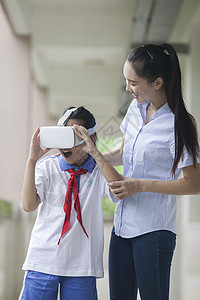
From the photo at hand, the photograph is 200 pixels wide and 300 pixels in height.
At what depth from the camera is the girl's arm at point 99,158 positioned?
1177 mm

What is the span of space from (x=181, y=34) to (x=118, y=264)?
1.24 metres

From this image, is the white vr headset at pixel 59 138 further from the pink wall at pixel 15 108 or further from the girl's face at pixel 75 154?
the pink wall at pixel 15 108

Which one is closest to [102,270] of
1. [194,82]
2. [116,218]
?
[116,218]

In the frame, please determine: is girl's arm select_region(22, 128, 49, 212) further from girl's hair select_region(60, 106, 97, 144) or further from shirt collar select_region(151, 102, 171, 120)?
shirt collar select_region(151, 102, 171, 120)

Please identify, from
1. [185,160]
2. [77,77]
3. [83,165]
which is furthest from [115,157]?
[77,77]

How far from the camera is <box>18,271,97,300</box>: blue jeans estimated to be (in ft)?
3.99

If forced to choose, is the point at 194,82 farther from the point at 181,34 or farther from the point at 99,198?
the point at 99,198

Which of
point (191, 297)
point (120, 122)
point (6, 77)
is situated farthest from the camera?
point (6, 77)

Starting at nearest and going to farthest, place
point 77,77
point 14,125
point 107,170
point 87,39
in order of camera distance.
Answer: point 107,170
point 77,77
point 14,125
point 87,39

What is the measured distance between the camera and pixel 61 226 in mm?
1242

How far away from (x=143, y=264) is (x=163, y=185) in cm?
23

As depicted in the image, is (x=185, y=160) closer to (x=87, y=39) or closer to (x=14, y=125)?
(x=14, y=125)

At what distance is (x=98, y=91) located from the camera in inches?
66.8

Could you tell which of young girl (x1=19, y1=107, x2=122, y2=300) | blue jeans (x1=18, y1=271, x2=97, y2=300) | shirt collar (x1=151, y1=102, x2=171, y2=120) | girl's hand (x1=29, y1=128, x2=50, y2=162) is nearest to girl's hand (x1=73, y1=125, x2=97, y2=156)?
young girl (x1=19, y1=107, x2=122, y2=300)
